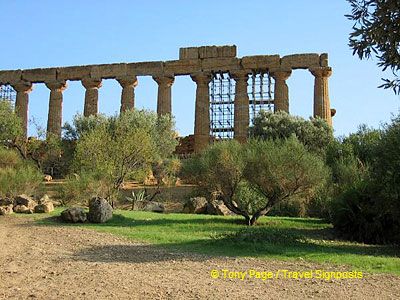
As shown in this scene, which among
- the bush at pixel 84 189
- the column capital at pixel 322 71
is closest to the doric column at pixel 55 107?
the bush at pixel 84 189

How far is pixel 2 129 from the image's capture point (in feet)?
109

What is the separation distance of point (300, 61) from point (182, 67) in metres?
7.81

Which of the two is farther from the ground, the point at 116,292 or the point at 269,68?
the point at 269,68

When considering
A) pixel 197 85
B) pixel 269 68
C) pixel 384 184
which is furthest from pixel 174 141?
pixel 384 184

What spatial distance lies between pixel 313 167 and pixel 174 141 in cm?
1757

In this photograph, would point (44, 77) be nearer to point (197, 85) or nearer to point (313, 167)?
point (197, 85)

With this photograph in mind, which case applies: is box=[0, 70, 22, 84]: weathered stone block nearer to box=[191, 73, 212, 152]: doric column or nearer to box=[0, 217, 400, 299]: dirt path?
box=[191, 73, 212, 152]: doric column

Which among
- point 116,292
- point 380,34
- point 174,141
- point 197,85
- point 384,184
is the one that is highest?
point 197,85

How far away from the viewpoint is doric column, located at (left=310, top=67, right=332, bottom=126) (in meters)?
33.3

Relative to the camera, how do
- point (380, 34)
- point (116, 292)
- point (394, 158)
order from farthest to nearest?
point (394, 158)
point (116, 292)
point (380, 34)

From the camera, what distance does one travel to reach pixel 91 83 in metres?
37.5

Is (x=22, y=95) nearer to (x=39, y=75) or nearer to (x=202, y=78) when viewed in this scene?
(x=39, y=75)

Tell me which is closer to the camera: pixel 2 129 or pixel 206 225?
pixel 206 225

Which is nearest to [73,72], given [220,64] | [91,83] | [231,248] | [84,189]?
[91,83]
